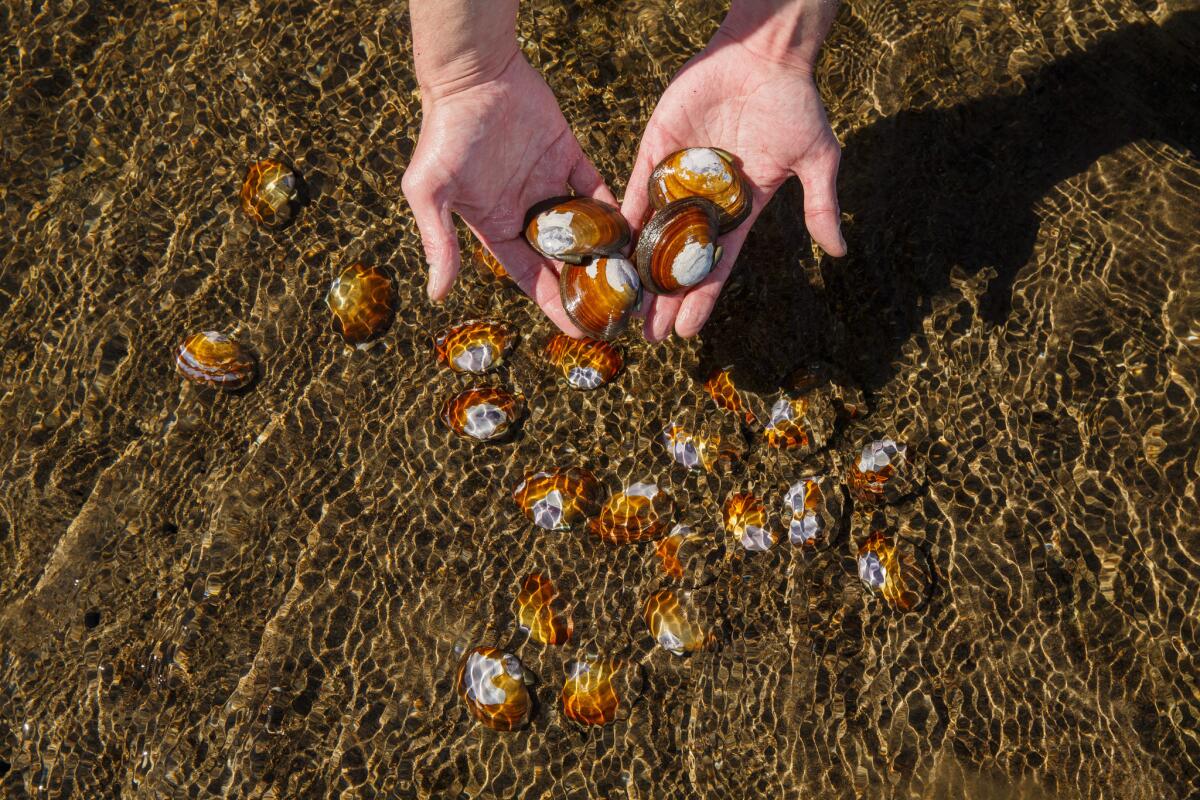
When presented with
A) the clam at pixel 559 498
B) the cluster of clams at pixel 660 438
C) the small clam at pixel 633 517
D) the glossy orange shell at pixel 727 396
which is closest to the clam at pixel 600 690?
the cluster of clams at pixel 660 438

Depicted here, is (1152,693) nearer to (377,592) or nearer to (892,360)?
(892,360)

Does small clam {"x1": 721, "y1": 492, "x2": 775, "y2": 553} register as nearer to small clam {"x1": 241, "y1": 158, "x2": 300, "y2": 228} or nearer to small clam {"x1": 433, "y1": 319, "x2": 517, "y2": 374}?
small clam {"x1": 433, "y1": 319, "x2": 517, "y2": 374}

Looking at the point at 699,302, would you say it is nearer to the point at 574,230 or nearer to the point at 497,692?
the point at 574,230

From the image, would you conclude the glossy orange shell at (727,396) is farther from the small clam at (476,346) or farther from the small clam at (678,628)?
the small clam at (476,346)

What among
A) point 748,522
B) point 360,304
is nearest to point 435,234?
point 360,304

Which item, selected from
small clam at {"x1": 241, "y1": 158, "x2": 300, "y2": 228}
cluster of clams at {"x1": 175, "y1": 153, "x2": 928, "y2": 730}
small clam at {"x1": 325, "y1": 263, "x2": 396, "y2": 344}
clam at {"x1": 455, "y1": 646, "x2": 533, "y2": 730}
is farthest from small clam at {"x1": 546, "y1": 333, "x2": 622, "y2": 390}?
small clam at {"x1": 241, "y1": 158, "x2": 300, "y2": 228}

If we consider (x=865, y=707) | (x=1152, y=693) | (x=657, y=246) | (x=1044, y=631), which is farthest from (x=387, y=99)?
(x=1152, y=693)
